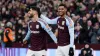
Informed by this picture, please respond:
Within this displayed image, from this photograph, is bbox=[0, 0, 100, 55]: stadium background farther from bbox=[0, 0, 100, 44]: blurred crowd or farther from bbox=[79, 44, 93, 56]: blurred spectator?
bbox=[79, 44, 93, 56]: blurred spectator

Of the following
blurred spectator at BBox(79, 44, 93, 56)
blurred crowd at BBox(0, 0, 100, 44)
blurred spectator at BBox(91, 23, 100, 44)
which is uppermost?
blurred crowd at BBox(0, 0, 100, 44)

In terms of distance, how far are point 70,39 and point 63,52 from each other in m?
0.45

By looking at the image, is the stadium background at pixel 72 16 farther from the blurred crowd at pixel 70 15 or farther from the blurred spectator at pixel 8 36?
the blurred spectator at pixel 8 36

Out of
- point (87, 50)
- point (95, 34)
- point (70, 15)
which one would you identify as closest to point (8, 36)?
point (70, 15)

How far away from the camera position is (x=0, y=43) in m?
17.1

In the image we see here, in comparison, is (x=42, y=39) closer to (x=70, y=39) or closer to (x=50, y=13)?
(x=70, y=39)

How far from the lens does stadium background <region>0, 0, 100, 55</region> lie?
1527 centimetres

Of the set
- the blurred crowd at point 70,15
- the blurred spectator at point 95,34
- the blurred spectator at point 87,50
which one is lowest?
the blurred spectator at point 87,50

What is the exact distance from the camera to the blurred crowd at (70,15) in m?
15.4

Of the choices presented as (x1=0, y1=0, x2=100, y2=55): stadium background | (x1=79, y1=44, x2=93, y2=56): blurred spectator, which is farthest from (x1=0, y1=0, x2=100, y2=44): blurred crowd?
(x1=79, y1=44, x2=93, y2=56): blurred spectator

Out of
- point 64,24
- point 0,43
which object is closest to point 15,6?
point 0,43

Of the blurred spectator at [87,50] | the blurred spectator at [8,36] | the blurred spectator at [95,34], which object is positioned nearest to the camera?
the blurred spectator at [87,50]

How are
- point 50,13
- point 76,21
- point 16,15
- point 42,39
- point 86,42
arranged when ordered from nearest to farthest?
point 42,39 < point 86,42 < point 76,21 < point 50,13 < point 16,15

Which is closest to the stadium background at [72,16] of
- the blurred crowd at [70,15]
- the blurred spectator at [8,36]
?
the blurred crowd at [70,15]
